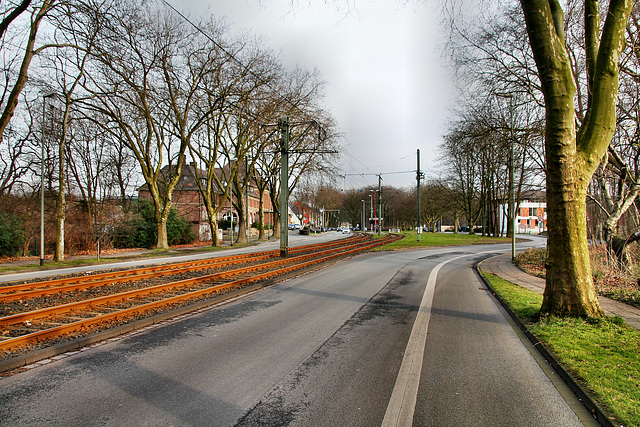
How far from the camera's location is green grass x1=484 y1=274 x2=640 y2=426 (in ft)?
12.4

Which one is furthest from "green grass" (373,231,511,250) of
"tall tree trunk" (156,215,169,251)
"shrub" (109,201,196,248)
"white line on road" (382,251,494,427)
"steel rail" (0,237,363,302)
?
"white line on road" (382,251,494,427)

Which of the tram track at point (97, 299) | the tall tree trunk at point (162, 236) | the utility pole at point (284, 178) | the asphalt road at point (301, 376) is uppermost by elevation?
the utility pole at point (284, 178)

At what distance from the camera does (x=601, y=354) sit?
5102 mm

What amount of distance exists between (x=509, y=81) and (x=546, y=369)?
1581 centimetres

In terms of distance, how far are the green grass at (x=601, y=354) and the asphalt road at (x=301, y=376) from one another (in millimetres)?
325

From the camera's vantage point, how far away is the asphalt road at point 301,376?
3684mm

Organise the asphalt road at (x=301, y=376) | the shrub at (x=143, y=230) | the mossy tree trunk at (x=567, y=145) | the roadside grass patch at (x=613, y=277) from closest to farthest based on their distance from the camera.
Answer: the asphalt road at (x=301, y=376), the mossy tree trunk at (x=567, y=145), the roadside grass patch at (x=613, y=277), the shrub at (x=143, y=230)

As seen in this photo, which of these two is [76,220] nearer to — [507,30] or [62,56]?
[62,56]

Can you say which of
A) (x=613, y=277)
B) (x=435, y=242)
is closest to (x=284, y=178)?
(x=613, y=277)

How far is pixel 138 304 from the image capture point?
8547mm

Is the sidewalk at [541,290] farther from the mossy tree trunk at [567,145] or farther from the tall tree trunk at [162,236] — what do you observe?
the tall tree trunk at [162,236]

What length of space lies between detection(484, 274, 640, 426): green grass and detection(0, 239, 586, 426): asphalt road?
1.07 ft

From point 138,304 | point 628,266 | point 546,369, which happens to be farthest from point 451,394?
point 628,266

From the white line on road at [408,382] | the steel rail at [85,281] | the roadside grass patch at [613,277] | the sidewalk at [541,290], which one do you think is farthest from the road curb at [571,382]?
the steel rail at [85,281]
